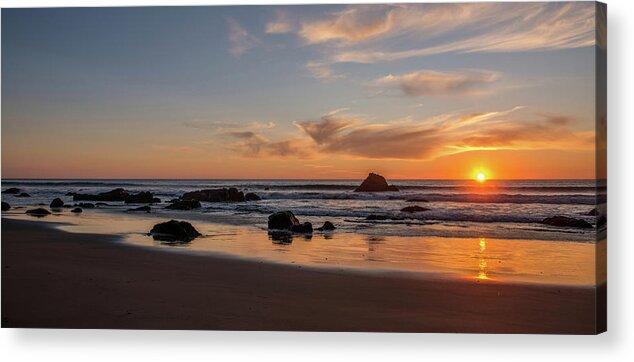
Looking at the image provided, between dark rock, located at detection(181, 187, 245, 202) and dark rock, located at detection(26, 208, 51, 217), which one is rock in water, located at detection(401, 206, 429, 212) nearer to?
dark rock, located at detection(181, 187, 245, 202)

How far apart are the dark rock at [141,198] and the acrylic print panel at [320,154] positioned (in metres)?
0.04

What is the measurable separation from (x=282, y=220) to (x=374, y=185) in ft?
3.73

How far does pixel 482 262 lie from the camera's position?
18.4ft

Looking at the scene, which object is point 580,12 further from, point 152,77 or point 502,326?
point 152,77

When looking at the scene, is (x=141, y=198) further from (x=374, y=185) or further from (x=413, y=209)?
(x=413, y=209)

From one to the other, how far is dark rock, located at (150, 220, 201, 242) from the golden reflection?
318 centimetres

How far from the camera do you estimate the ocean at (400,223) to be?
5484 millimetres

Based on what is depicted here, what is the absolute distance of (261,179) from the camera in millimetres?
6246

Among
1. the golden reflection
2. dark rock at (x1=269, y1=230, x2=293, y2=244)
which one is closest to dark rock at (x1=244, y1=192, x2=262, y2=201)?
dark rock at (x1=269, y1=230, x2=293, y2=244)

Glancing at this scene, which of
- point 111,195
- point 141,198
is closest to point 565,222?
point 141,198

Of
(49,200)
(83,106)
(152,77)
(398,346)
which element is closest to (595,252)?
(398,346)

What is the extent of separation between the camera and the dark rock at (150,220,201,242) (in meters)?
6.37

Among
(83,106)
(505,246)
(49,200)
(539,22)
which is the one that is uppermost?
(539,22)

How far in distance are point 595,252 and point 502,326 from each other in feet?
3.54
